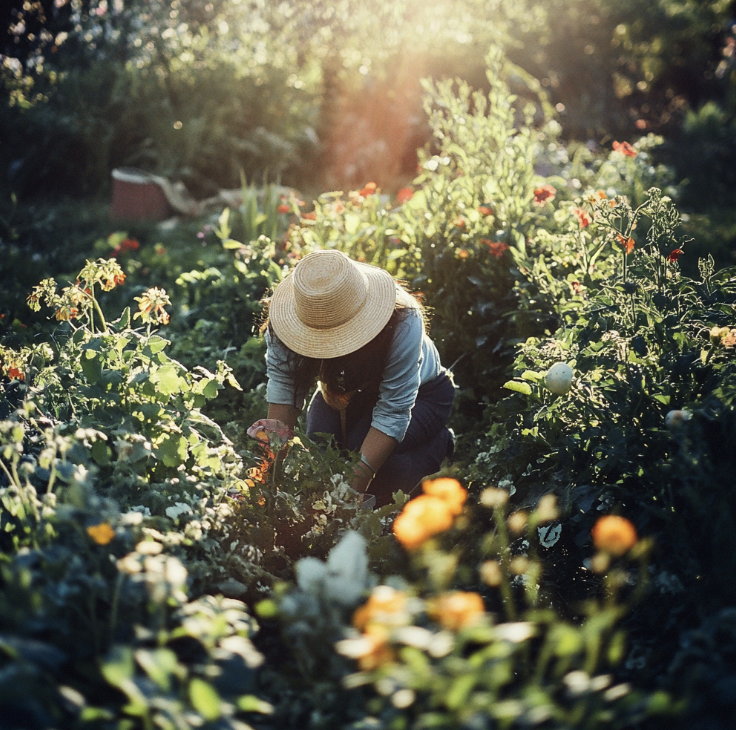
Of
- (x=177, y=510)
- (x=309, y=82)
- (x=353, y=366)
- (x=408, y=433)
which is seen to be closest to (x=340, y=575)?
(x=177, y=510)

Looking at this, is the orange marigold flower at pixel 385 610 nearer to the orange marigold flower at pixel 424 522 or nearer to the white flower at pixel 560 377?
the orange marigold flower at pixel 424 522

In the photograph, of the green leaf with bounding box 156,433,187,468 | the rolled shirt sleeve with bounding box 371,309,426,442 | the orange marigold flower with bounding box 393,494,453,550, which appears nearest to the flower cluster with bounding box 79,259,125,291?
the green leaf with bounding box 156,433,187,468

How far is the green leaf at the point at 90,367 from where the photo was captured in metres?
1.87

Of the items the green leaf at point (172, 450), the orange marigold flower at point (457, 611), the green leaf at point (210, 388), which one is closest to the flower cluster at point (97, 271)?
the green leaf at point (210, 388)

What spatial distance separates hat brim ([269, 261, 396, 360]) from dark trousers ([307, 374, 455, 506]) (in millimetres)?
502

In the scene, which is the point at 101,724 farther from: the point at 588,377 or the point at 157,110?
the point at 157,110

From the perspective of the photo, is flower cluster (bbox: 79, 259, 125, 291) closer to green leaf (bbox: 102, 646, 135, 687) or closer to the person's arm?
the person's arm

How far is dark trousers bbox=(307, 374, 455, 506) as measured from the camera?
9.11 ft

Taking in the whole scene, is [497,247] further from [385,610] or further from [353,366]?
[385,610]

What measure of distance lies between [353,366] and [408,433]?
A: 48 cm

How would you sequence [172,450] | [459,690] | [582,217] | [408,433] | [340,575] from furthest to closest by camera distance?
[582,217]
[408,433]
[172,450]
[340,575]
[459,690]

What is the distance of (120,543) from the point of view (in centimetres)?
136

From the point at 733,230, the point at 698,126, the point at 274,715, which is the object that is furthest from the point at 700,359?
the point at 698,126

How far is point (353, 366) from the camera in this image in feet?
8.00
